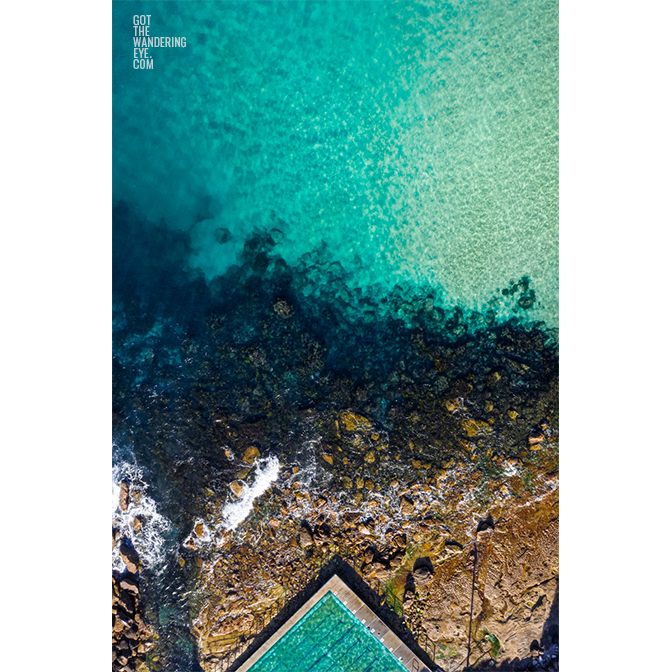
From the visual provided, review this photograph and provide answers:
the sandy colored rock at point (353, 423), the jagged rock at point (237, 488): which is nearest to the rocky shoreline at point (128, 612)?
the jagged rock at point (237, 488)

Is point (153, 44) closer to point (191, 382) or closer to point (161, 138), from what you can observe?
point (161, 138)

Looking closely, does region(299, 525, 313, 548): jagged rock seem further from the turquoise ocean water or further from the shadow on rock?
the shadow on rock

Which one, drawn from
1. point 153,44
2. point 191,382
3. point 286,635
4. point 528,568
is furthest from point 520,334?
point 153,44

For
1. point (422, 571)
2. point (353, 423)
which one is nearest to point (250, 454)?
point (353, 423)

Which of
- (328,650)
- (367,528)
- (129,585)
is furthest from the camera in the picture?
(367,528)

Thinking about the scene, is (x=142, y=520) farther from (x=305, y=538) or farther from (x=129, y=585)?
(x=305, y=538)
